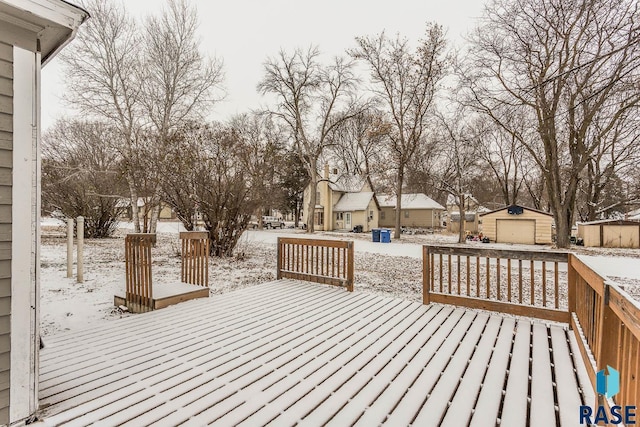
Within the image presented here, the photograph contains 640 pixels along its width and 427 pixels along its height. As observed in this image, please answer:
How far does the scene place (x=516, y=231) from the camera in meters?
17.1

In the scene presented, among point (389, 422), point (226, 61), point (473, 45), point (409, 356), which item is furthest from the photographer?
point (226, 61)

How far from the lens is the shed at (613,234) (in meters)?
14.5

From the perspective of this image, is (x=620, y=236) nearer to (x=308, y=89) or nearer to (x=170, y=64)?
(x=308, y=89)

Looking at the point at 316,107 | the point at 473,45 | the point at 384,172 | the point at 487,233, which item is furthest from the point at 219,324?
the point at 316,107

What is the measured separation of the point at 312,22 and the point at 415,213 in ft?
62.3

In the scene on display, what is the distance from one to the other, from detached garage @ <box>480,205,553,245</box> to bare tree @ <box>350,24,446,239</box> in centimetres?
556

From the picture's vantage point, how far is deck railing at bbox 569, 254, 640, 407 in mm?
1463

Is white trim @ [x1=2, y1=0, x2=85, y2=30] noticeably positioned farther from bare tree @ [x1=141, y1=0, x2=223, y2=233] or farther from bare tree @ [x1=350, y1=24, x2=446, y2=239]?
bare tree @ [x1=350, y1=24, x2=446, y2=239]

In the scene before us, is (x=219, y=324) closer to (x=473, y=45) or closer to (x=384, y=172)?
(x=473, y=45)

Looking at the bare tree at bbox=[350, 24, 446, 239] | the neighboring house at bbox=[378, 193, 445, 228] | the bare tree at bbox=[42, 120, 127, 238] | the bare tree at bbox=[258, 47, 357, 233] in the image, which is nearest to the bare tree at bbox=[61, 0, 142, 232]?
Answer: the bare tree at bbox=[42, 120, 127, 238]

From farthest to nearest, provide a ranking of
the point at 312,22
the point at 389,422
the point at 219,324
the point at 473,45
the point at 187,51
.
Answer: the point at 312,22, the point at 187,51, the point at 473,45, the point at 219,324, the point at 389,422

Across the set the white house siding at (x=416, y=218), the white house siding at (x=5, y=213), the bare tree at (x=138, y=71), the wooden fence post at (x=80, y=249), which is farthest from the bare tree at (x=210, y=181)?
the white house siding at (x=416, y=218)

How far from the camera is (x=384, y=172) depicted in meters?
18.0

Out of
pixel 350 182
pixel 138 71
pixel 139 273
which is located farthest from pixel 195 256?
pixel 350 182
